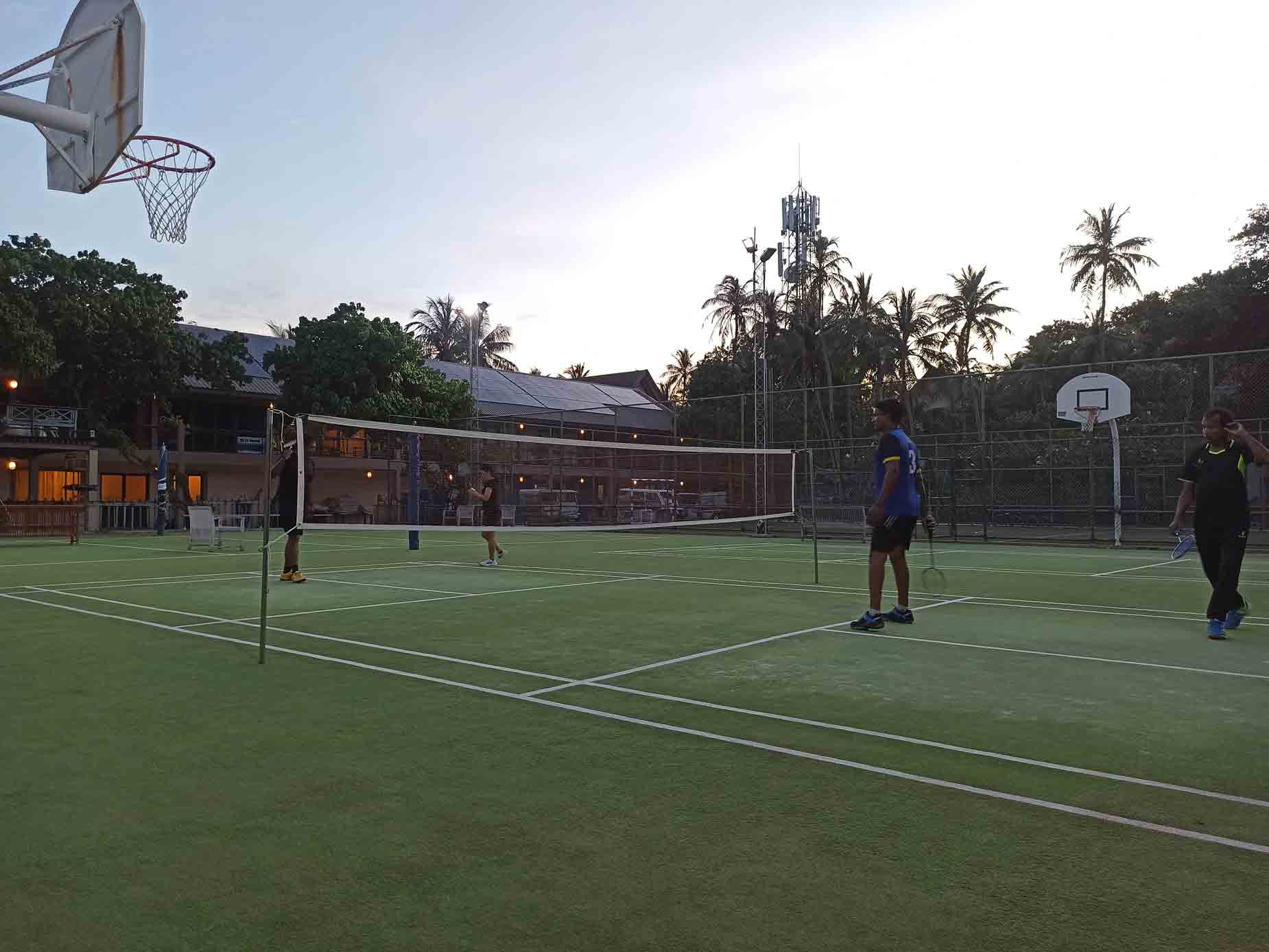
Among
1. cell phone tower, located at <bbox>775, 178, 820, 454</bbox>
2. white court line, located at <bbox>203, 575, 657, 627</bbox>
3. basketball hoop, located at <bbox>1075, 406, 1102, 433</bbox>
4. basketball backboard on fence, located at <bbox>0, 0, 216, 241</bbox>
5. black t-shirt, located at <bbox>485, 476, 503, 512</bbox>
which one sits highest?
cell phone tower, located at <bbox>775, 178, 820, 454</bbox>

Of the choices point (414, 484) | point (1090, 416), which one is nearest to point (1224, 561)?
point (414, 484)

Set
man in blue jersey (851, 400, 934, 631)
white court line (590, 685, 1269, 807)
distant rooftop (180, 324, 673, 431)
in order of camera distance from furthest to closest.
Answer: distant rooftop (180, 324, 673, 431) < man in blue jersey (851, 400, 934, 631) < white court line (590, 685, 1269, 807)

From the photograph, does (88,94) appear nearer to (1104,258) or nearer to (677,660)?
(677,660)

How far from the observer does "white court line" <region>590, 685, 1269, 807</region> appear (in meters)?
3.91

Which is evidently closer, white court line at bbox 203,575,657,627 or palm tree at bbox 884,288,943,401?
white court line at bbox 203,575,657,627

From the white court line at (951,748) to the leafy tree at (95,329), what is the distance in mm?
30809

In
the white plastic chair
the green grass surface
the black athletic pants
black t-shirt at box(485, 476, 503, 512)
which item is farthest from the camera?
the white plastic chair

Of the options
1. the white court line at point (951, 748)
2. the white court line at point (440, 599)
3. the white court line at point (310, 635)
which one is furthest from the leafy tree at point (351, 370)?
the white court line at point (951, 748)

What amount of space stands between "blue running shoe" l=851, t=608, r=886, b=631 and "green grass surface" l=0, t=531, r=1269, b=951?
12.2 inches

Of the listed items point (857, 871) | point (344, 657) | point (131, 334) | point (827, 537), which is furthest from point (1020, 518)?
point (131, 334)

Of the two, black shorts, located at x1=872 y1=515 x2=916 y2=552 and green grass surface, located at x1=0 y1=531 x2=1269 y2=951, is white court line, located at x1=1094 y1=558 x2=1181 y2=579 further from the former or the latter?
black shorts, located at x1=872 y1=515 x2=916 y2=552

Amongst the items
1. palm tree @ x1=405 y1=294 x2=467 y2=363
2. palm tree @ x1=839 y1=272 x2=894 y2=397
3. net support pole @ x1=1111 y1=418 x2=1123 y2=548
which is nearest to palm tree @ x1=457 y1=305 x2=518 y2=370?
palm tree @ x1=405 y1=294 x2=467 y2=363

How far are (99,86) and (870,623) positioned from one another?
908 cm

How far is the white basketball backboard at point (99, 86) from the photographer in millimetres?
8953
